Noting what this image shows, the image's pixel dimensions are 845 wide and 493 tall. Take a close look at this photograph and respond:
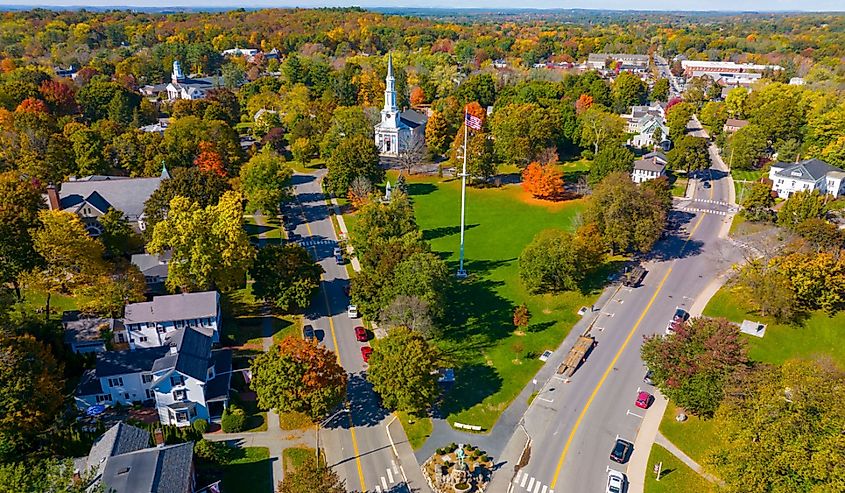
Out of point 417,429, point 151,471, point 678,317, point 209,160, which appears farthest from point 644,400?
point 209,160

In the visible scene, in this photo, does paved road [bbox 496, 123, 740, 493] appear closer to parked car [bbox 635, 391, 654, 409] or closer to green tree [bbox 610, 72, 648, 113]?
parked car [bbox 635, 391, 654, 409]

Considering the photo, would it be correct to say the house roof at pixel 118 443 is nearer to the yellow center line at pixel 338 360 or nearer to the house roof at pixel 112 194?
the yellow center line at pixel 338 360

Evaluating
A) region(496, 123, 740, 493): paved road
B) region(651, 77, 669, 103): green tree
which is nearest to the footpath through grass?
region(496, 123, 740, 493): paved road

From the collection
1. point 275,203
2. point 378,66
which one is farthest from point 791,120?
point 378,66

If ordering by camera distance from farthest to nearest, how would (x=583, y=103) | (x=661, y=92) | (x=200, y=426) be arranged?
(x=661, y=92) → (x=583, y=103) → (x=200, y=426)

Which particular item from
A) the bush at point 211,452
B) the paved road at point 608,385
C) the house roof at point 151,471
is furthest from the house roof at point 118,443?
the paved road at point 608,385

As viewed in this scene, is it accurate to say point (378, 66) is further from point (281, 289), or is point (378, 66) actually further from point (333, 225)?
point (281, 289)

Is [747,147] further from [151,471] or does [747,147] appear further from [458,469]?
[151,471]
